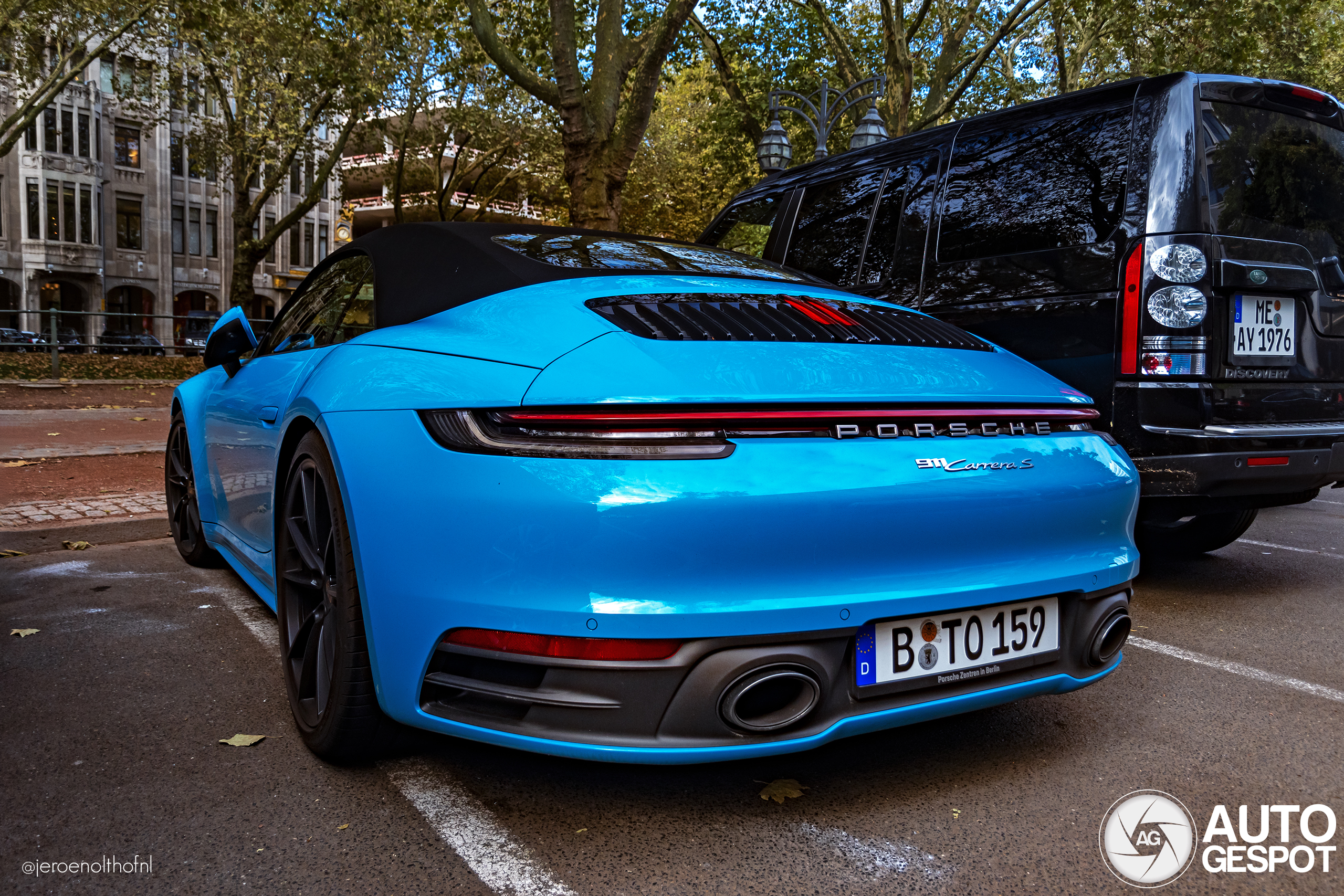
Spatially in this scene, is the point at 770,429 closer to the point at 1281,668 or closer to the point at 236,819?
the point at 236,819

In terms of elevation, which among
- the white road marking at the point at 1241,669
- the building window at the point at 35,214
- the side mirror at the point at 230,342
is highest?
the building window at the point at 35,214

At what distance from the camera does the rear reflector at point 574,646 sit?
190cm

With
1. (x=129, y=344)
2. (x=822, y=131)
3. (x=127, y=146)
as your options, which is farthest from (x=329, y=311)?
(x=127, y=146)

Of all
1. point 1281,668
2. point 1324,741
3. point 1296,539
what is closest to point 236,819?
point 1324,741

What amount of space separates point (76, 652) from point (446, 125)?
25313 mm

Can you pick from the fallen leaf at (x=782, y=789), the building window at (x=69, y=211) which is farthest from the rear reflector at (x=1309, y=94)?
the building window at (x=69, y=211)

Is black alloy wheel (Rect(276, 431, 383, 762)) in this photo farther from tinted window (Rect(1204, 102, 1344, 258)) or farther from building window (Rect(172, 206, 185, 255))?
building window (Rect(172, 206, 185, 255))

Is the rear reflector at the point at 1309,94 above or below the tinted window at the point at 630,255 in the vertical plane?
above

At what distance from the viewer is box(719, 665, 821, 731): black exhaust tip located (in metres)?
1.93

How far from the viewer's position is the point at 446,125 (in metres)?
26.7

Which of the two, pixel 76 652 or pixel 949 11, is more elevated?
pixel 949 11

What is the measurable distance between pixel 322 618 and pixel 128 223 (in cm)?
4615

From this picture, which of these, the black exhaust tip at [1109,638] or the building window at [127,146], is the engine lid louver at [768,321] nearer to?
the black exhaust tip at [1109,638]

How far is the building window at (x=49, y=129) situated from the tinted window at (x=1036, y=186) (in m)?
43.1
